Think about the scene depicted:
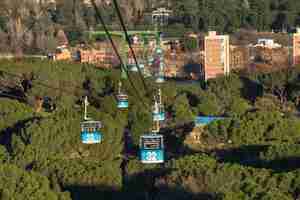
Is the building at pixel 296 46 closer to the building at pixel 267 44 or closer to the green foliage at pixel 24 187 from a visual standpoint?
the building at pixel 267 44

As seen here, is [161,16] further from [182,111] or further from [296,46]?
[182,111]

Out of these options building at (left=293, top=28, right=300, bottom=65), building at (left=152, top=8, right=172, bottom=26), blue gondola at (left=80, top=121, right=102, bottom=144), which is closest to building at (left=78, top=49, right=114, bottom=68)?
building at (left=152, top=8, right=172, bottom=26)

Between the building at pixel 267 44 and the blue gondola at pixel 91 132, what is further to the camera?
the building at pixel 267 44

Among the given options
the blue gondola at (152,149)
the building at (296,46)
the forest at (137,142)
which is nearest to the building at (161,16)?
the building at (296,46)

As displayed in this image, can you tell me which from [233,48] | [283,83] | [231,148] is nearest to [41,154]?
[231,148]

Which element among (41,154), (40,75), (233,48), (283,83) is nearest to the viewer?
(41,154)

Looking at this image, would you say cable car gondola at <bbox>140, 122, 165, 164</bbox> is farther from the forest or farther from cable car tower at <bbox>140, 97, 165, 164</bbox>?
the forest

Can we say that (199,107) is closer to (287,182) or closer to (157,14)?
(287,182)
